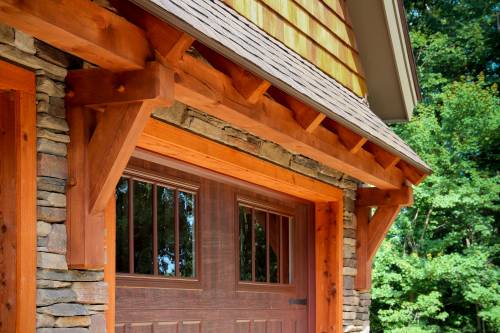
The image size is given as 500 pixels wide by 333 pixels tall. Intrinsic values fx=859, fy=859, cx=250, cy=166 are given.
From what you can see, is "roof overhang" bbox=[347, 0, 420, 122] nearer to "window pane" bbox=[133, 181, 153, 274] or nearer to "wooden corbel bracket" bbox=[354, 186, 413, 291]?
"wooden corbel bracket" bbox=[354, 186, 413, 291]

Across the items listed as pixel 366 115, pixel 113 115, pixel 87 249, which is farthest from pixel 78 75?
pixel 366 115

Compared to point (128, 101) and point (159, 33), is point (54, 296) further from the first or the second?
point (159, 33)

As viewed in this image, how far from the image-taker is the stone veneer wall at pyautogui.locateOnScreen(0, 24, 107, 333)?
3.88 meters

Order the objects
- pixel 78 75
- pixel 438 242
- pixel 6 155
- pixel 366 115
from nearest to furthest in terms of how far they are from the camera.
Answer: pixel 6 155, pixel 78 75, pixel 366 115, pixel 438 242

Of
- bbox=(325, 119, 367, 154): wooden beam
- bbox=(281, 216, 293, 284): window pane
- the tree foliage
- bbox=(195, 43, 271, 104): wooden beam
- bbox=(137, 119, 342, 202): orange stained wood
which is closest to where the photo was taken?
bbox=(195, 43, 271, 104): wooden beam

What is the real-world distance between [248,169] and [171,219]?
29.6 inches

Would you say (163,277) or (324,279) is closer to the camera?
(163,277)

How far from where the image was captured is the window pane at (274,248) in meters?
7.44

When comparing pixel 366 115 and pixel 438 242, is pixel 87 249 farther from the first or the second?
pixel 438 242

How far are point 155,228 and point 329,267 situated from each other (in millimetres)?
2744

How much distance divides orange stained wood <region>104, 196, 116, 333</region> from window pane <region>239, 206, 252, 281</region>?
7.63 feet

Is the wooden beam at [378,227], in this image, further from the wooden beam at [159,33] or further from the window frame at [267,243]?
the wooden beam at [159,33]

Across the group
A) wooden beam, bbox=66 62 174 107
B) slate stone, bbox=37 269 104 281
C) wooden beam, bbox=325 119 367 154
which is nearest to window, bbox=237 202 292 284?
wooden beam, bbox=325 119 367 154

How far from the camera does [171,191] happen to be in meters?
5.75
